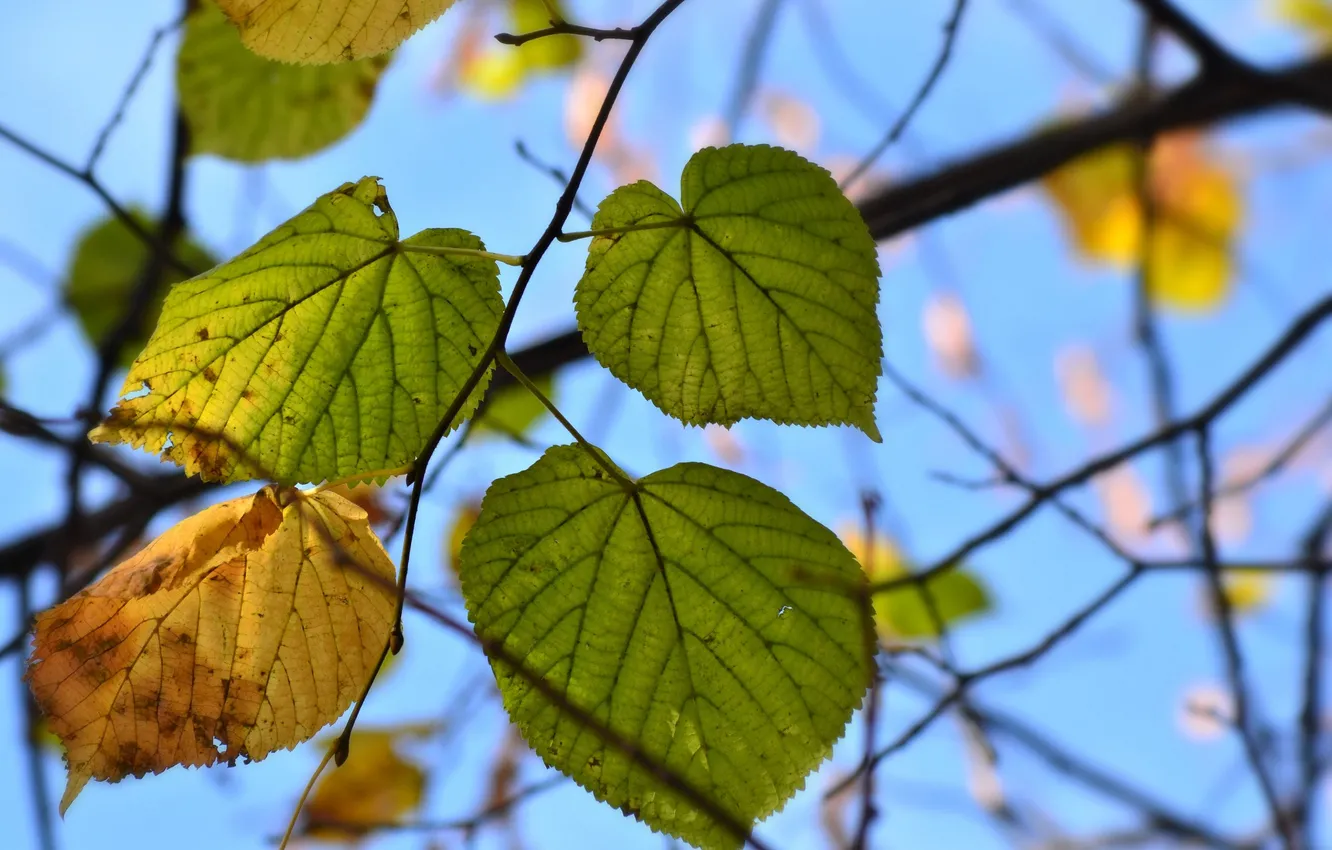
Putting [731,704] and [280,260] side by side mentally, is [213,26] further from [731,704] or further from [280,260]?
[731,704]

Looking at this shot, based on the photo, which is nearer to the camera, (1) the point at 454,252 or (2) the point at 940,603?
(1) the point at 454,252

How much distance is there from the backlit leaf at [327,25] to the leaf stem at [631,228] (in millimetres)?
166

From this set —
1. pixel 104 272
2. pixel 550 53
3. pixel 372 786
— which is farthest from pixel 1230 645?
pixel 104 272

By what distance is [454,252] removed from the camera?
2.12 ft

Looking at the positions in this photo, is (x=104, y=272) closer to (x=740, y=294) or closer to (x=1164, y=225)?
(x=740, y=294)

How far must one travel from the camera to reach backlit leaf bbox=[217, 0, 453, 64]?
2.13ft

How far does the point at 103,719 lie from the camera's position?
65cm

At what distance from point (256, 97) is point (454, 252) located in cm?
46

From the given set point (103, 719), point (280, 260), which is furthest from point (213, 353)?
point (103, 719)

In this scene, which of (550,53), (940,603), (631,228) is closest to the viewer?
(631,228)

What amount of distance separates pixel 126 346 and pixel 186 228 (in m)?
0.18

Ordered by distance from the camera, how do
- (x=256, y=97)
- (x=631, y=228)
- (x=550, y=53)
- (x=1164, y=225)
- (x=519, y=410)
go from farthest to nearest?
(x=1164, y=225), (x=550, y=53), (x=519, y=410), (x=256, y=97), (x=631, y=228)

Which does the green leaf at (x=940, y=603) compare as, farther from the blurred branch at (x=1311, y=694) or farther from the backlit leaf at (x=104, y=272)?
the backlit leaf at (x=104, y=272)

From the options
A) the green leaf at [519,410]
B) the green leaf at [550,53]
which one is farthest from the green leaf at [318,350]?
the green leaf at [550,53]
